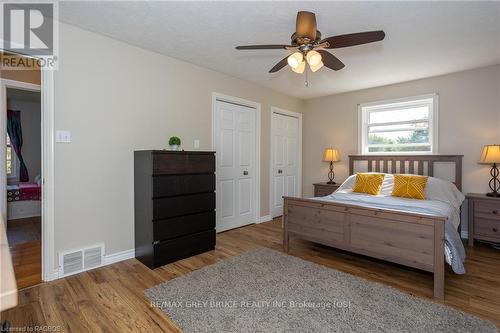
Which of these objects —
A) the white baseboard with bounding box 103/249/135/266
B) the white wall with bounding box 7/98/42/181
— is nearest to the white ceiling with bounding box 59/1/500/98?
the white baseboard with bounding box 103/249/135/266

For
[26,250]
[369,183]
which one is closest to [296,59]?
[369,183]

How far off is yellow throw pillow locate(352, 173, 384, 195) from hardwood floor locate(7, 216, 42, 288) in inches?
151

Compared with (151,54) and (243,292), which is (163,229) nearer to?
(243,292)

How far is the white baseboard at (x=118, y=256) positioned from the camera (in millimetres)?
2697

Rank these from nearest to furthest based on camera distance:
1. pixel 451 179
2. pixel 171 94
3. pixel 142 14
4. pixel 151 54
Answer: pixel 142 14
pixel 151 54
pixel 171 94
pixel 451 179

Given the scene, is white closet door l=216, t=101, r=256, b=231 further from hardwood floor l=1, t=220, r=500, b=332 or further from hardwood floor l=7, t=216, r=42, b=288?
hardwood floor l=7, t=216, r=42, b=288

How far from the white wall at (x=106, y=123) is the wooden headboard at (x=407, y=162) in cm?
303

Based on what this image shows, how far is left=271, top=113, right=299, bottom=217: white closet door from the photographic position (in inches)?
188

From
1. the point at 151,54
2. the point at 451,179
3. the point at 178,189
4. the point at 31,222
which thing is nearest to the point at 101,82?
the point at 151,54

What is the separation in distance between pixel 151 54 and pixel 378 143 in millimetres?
3804

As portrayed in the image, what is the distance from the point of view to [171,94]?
3227 millimetres

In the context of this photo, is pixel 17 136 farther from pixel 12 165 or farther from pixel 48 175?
pixel 48 175

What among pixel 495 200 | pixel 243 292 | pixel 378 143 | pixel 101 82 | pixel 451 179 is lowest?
pixel 243 292

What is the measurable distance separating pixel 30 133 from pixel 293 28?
19.7 ft
